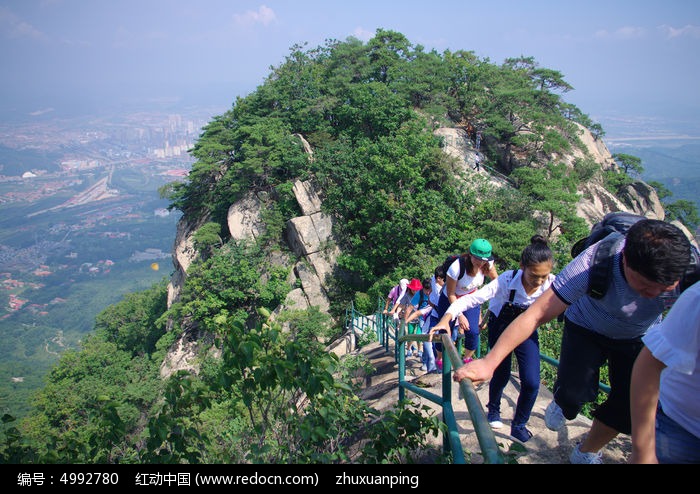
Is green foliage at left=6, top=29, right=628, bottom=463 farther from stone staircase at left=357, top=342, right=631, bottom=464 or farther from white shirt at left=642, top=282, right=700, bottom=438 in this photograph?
white shirt at left=642, top=282, right=700, bottom=438

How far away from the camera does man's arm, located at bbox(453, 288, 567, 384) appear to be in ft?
6.64

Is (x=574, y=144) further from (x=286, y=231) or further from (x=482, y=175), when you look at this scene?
(x=286, y=231)

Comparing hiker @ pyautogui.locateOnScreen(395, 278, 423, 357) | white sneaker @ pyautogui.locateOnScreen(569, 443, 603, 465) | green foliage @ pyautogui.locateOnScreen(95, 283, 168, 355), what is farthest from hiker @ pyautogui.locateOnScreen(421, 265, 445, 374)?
green foliage @ pyautogui.locateOnScreen(95, 283, 168, 355)

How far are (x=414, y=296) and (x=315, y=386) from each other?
3.72 metres

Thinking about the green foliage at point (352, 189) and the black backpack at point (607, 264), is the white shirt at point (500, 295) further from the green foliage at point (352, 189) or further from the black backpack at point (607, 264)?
the green foliage at point (352, 189)

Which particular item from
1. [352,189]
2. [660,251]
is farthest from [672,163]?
[660,251]

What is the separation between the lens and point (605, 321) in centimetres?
243

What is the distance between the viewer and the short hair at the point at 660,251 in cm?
175

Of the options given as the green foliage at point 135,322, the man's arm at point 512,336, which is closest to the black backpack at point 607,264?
the man's arm at point 512,336

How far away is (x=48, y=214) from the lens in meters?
137

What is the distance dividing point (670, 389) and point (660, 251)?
565mm

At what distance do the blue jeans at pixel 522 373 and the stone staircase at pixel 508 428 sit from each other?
23 cm

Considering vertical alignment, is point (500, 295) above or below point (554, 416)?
above

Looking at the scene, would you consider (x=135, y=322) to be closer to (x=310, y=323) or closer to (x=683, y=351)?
(x=310, y=323)
